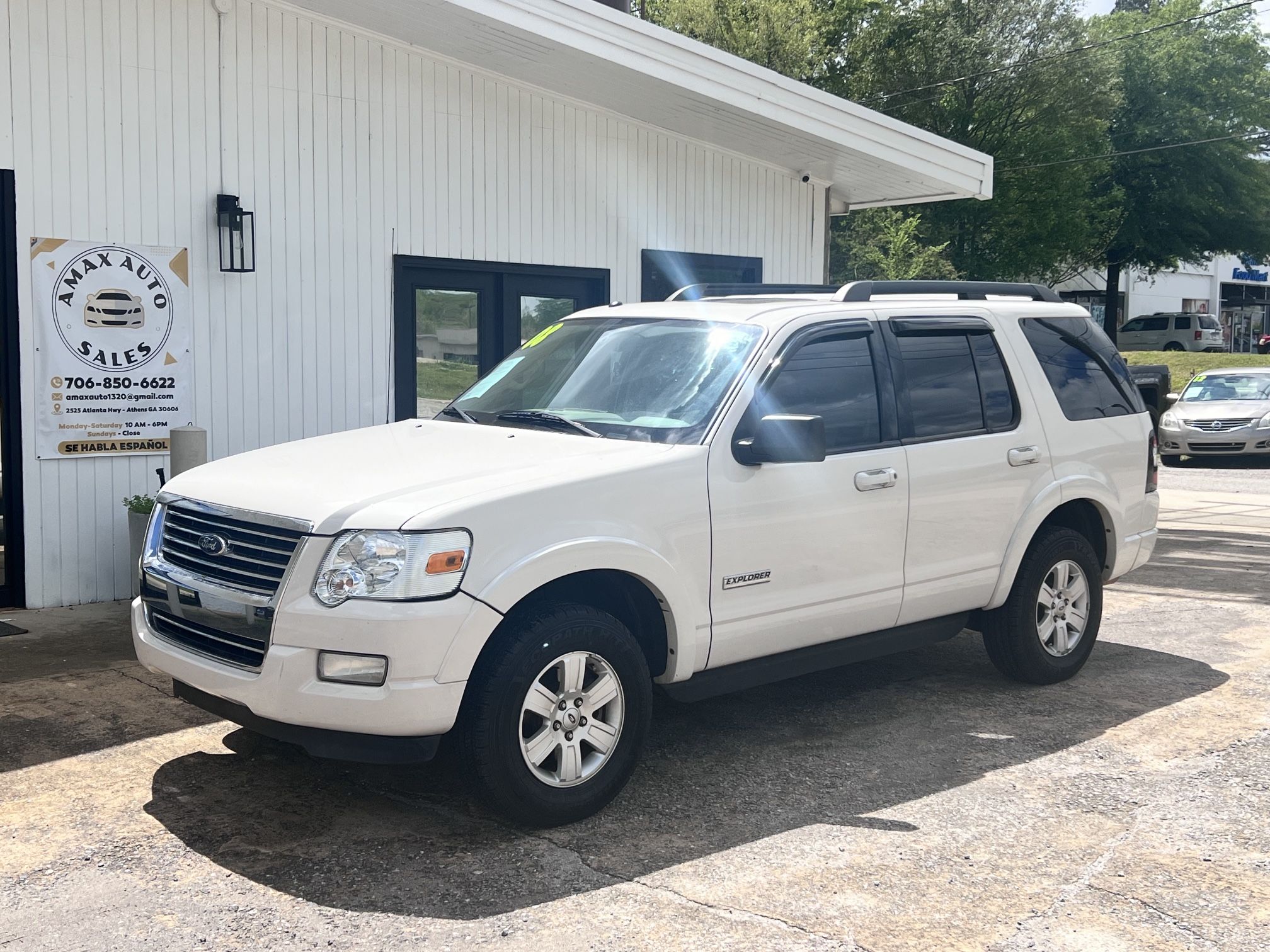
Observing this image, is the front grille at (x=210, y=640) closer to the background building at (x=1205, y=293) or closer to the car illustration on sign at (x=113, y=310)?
the car illustration on sign at (x=113, y=310)

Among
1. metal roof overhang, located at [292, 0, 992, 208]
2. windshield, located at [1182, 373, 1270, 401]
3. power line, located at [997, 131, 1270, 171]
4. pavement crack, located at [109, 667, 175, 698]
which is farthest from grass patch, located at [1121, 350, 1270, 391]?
pavement crack, located at [109, 667, 175, 698]

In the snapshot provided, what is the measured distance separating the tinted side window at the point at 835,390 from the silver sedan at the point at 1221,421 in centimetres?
1619

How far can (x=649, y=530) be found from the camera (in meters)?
4.85

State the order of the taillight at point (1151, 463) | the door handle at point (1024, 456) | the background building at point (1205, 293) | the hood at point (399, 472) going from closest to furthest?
1. the hood at point (399, 472)
2. the door handle at point (1024, 456)
3. the taillight at point (1151, 463)
4. the background building at point (1205, 293)

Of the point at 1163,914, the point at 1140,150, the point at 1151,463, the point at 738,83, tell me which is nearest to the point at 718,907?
the point at 1163,914

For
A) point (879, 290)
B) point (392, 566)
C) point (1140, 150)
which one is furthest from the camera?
point (1140, 150)

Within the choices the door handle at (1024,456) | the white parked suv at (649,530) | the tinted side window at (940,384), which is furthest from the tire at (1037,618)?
the tinted side window at (940,384)

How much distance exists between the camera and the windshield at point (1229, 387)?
21.1 meters

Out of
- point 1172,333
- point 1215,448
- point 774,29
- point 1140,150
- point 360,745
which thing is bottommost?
point 360,745

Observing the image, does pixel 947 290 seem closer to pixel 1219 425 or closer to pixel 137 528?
pixel 137 528

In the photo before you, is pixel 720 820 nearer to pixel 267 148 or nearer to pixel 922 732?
pixel 922 732

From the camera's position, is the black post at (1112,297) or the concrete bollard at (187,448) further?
the black post at (1112,297)

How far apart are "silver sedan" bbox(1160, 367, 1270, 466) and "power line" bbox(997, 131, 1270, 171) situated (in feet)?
51.1

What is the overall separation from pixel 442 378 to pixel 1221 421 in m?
14.4
